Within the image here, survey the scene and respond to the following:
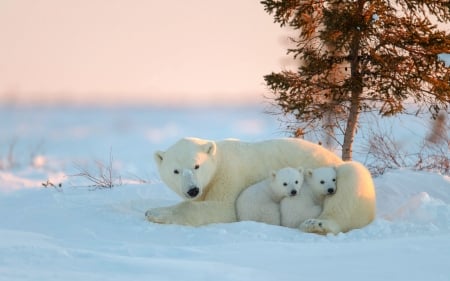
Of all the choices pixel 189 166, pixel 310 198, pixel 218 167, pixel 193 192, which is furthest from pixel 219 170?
pixel 310 198

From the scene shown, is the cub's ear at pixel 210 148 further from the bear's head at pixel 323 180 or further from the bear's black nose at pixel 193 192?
→ the bear's head at pixel 323 180

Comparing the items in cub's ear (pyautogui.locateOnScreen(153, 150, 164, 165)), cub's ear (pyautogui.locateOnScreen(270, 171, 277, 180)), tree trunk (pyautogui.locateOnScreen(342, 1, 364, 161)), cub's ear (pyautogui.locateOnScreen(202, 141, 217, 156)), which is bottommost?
cub's ear (pyautogui.locateOnScreen(270, 171, 277, 180))

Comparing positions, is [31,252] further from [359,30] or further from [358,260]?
[359,30]

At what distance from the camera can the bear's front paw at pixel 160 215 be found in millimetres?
6715

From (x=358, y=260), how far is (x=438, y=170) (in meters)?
4.57

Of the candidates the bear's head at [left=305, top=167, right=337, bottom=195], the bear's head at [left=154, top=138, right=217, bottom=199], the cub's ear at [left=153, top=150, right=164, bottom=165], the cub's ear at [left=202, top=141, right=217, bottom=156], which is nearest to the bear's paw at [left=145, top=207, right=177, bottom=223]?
the bear's head at [left=154, top=138, right=217, bottom=199]

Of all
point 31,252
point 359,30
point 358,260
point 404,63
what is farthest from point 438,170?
point 31,252

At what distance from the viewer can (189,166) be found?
6773 mm

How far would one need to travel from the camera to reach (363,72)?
8477mm

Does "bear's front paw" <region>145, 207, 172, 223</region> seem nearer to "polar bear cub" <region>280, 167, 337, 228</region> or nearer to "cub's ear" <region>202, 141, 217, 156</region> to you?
"cub's ear" <region>202, 141, 217, 156</region>

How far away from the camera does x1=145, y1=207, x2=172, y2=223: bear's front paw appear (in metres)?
6.71

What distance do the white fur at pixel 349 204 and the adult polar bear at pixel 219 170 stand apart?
0.04 feet

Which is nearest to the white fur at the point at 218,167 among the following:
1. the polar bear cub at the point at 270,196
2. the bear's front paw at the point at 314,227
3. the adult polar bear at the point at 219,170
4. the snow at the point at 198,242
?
the adult polar bear at the point at 219,170

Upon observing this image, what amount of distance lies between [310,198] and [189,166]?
3.79ft
